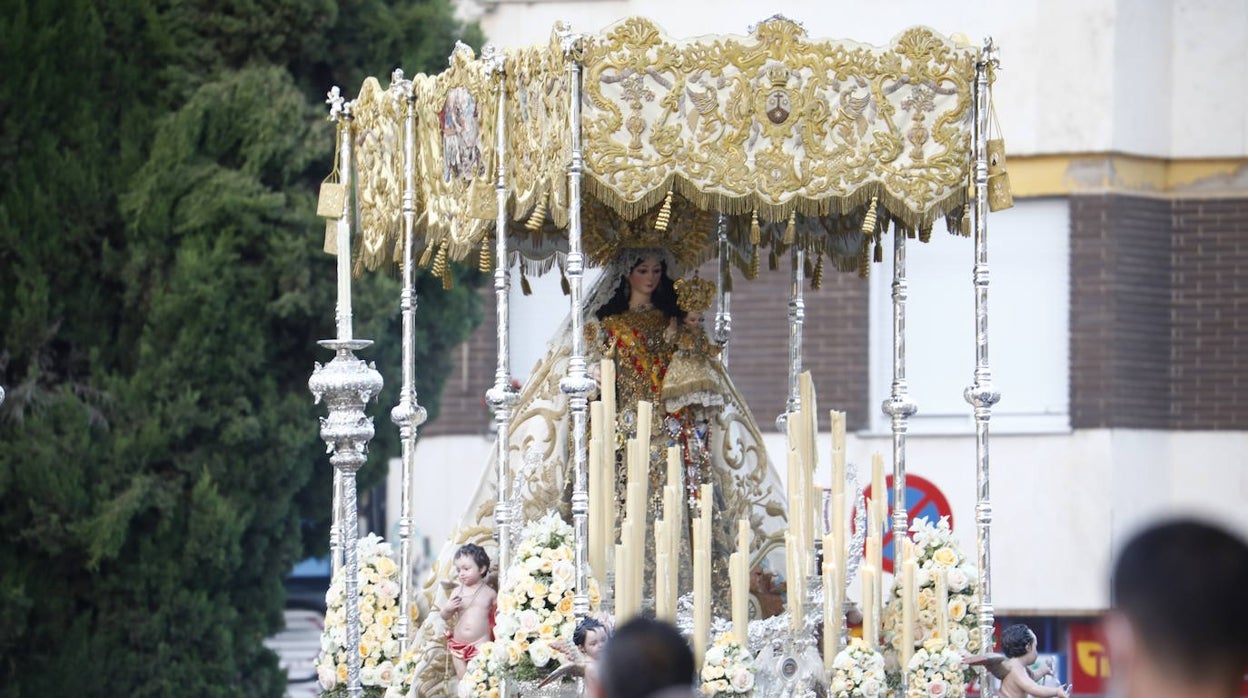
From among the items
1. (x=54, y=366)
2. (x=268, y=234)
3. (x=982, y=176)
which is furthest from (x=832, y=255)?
(x=54, y=366)

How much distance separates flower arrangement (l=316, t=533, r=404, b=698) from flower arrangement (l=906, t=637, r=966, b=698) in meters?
2.25

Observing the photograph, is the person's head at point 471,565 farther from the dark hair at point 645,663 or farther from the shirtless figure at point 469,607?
the dark hair at point 645,663

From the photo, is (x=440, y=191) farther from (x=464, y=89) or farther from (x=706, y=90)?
(x=706, y=90)

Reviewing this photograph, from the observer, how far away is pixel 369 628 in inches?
441

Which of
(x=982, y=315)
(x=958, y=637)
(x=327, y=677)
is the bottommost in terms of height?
(x=327, y=677)

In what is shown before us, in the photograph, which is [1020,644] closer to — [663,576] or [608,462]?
[663,576]

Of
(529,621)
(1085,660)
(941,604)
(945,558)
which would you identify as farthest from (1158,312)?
(529,621)

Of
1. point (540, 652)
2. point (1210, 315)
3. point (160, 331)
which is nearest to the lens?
point (540, 652)

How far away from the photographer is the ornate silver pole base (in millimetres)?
8875

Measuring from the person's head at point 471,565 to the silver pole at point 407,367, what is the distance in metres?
0.40

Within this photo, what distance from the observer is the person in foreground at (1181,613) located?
13.6 ft

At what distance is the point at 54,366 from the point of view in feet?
52.9

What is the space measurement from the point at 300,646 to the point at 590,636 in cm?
1107

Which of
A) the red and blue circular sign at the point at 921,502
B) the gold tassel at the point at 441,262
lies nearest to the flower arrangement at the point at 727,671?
the gold tassel at the point at 441,262
